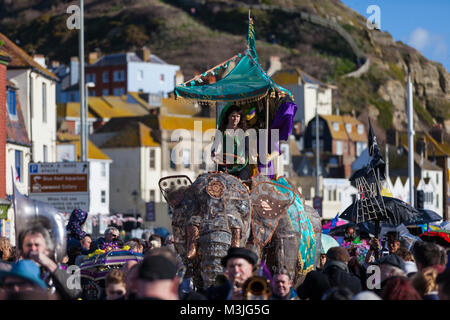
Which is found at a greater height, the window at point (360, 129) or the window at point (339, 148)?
the window at point (360, 129)

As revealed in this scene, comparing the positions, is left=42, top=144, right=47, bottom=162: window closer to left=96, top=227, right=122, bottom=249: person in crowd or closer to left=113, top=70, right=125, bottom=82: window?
left=96, top=227, right=122, bottom=249: person in crowd

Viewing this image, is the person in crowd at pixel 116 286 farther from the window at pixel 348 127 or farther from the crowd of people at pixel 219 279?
the window at pixel 348 127

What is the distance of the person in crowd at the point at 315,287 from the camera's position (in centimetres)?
955

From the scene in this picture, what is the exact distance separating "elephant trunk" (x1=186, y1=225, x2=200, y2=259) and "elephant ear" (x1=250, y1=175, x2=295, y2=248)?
793mm

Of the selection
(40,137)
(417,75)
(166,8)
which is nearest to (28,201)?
(40,137)

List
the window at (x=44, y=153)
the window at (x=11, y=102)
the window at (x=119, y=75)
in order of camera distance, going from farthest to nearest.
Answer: the window at (x=119, y=75) < the window at (x=44, y=153) < the window at (x=11, y=102)

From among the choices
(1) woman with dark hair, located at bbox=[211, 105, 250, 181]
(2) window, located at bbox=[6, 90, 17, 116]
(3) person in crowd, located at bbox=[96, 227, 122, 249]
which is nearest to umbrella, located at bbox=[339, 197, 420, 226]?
(3) person in crowd, located at bbox=[96, 227, 122, 249]

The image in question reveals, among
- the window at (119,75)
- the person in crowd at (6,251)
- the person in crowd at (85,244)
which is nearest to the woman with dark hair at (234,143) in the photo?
the person in crowd at (6,251)

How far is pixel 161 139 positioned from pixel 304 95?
4565 cm

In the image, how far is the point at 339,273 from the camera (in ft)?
33.1

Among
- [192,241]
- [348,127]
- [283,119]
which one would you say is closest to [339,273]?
[192,241]

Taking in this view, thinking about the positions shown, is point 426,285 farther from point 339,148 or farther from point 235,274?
point 339,148

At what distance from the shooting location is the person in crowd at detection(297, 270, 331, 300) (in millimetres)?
9547
